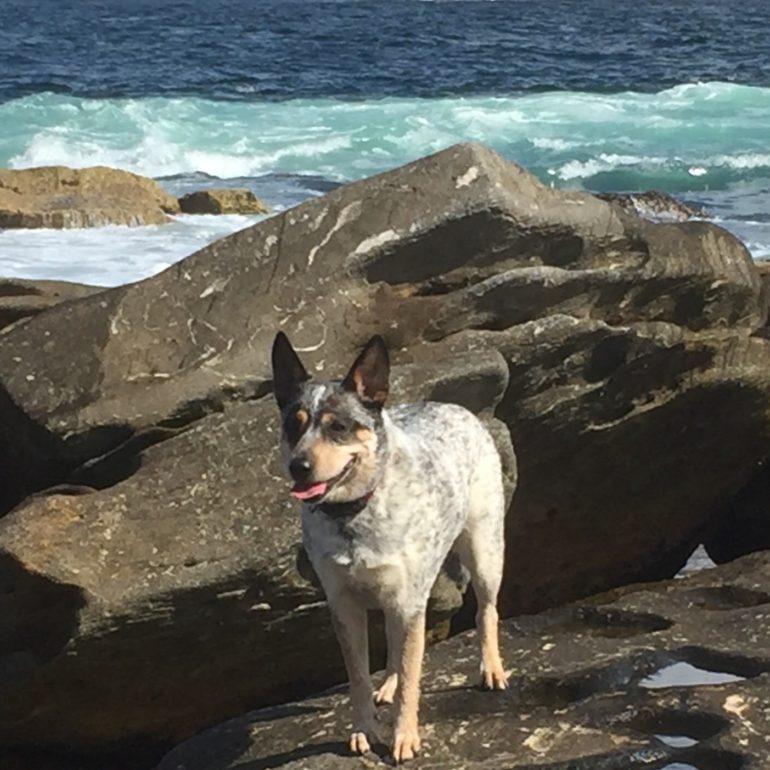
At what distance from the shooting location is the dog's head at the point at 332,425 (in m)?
5.89

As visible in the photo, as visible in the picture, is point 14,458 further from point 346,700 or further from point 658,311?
point 658,311

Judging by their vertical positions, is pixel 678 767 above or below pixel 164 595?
below

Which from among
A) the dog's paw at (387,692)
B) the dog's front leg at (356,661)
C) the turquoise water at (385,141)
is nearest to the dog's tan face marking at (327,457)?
the dog's front leg at (356,661)

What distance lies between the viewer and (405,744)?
641cm

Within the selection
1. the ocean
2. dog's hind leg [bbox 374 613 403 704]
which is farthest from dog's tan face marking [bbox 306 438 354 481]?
the ocean

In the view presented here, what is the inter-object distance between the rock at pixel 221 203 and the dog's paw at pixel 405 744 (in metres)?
17.4

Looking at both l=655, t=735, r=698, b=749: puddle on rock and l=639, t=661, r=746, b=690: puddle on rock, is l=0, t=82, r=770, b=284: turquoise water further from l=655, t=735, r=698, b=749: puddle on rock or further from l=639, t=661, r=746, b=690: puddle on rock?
l=655, t=735, r=698, b=749: puddle on rock

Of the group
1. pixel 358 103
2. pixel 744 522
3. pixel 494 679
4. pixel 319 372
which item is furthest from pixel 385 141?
pixel 494 679

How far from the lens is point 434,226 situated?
8.73m

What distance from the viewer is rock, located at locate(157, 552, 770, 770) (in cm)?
634

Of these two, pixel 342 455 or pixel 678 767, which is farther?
pixel 678 767

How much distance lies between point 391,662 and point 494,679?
58 cm

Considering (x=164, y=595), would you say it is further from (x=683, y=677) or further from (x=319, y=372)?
(x=683, y=677)

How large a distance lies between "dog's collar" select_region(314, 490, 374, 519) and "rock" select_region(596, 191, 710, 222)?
1870 centimetres
